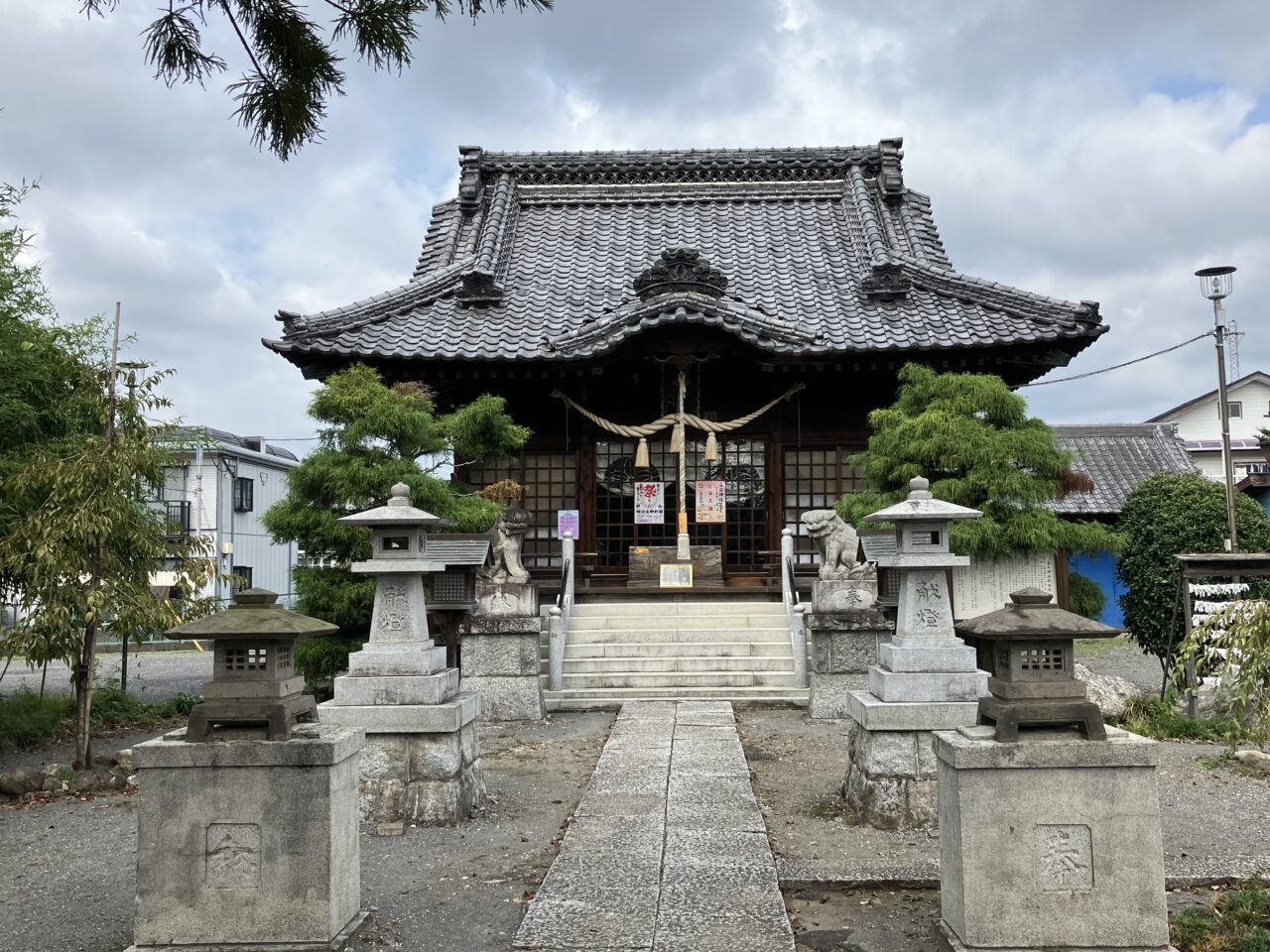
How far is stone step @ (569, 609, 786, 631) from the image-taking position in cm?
1341

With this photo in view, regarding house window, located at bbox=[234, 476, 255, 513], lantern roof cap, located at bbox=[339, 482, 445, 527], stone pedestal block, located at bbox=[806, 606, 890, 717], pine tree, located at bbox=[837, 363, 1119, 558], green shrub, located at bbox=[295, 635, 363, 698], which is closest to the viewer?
lantern roof cap, located at bbox=[339, 482, 445, 527]

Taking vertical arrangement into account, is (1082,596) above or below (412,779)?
above

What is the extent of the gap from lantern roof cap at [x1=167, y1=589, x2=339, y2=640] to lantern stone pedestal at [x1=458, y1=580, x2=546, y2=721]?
6093mm

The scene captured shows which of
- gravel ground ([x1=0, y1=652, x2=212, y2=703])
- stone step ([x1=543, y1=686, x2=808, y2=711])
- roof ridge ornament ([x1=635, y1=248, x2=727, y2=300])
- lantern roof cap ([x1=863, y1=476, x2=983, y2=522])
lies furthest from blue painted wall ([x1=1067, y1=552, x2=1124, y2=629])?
gravel ground ([x1=0, y1=652, x2=212, y2=703])

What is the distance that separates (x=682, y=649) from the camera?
41.9 ft

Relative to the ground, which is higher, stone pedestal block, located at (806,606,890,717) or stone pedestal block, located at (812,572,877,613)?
stone pedestal block, located at (812,572,877,613)

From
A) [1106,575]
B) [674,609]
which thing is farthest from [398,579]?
[1106,575]

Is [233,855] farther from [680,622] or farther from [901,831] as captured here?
[680,622]

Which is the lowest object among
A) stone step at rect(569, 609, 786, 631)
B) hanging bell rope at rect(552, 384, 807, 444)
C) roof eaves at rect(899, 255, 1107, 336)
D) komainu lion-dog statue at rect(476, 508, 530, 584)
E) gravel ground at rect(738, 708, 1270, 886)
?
gravel ground at rect(738, 708, 1270, 886)

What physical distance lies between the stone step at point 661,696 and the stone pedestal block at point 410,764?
4955 millimetres

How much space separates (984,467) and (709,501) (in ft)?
15.8

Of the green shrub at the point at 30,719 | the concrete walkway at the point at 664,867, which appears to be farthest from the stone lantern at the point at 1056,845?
the green shrub at the point at 30,719

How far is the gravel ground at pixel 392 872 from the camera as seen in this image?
4664mm

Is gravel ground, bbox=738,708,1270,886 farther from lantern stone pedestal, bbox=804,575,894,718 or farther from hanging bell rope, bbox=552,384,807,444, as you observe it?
hanging bell rope, bbox=552,384,807,444
